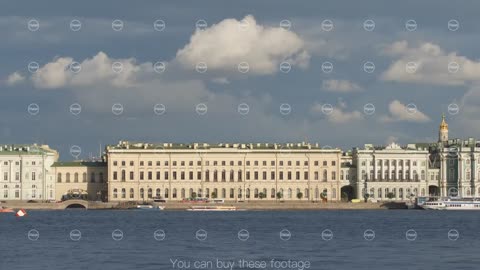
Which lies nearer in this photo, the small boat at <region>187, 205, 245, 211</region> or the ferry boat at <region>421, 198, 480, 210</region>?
the small boat at <region>187, 205, 245, 211</region>

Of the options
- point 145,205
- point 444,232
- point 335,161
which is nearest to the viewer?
point 444,232

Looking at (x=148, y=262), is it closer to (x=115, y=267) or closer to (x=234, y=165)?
(x=115, y=267)

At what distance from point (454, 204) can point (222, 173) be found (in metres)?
22.7

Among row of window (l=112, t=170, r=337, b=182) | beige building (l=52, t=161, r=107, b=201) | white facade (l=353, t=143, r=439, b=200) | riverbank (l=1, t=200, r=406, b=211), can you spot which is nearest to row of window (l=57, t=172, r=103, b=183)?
beige building (l=52, t=161, r=107, b=201)

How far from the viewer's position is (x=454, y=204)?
120 metres

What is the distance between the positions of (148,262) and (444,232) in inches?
1004

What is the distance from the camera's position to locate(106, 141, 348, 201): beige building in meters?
124

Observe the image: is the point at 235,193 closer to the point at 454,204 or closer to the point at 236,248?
the point at 454,204

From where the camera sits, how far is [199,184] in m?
125

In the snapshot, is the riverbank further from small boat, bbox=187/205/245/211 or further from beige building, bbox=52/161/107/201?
beige building, bbox=52/161/107/201

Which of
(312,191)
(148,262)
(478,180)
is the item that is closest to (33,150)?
(312,191)

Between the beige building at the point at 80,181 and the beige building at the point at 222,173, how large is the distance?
159 inches

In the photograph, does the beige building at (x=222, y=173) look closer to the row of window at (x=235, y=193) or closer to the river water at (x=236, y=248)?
the row of window at (x=235, y=193)

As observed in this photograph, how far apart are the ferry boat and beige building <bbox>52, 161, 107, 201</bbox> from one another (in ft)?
106
